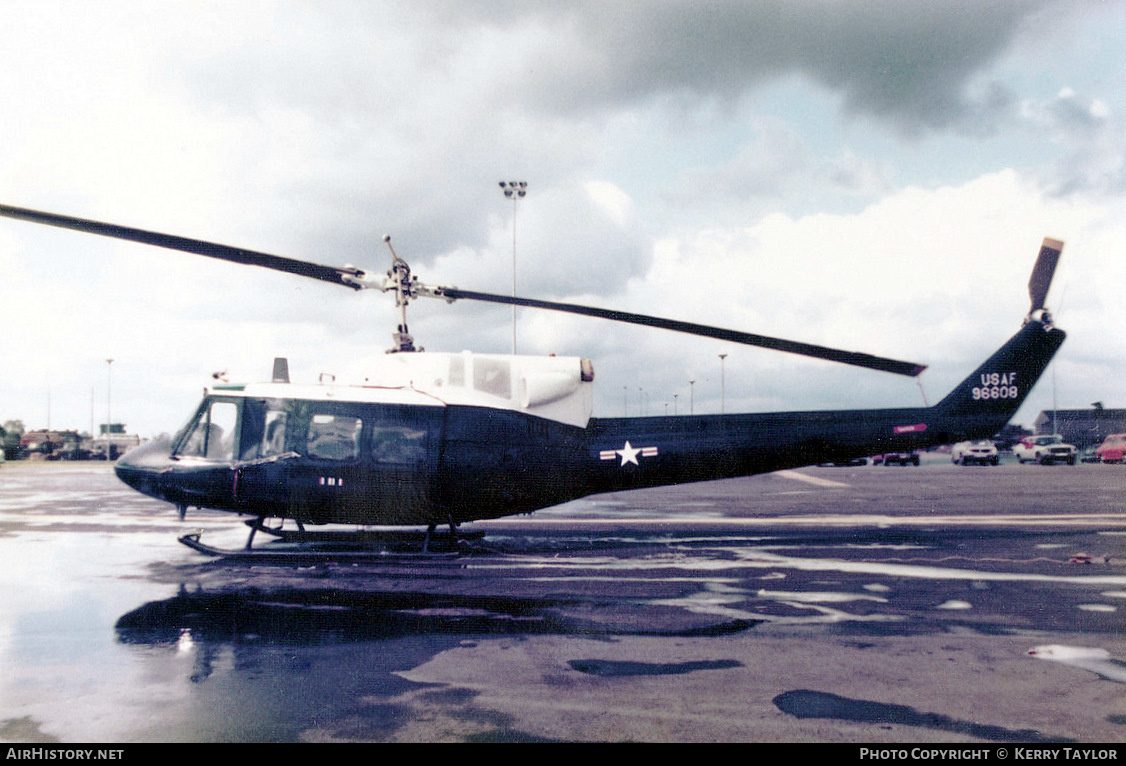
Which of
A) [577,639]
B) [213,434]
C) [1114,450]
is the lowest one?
[577,639]

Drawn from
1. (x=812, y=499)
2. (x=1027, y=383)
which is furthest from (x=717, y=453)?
(x=812, y=499)

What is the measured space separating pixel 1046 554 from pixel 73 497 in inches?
1037

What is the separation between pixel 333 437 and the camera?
9.81 m

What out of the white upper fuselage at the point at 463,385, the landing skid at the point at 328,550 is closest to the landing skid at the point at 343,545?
the landing skid at the point at 328,550

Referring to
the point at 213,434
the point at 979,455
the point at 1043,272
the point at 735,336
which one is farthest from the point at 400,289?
the point at 979,455

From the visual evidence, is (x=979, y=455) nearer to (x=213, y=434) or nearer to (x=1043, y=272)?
(x=1043, y=272)

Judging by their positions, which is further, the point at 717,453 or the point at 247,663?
the point at 717,453

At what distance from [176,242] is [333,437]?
343 centimetres

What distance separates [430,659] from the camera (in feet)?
18.9

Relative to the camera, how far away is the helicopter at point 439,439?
9750 millimetres

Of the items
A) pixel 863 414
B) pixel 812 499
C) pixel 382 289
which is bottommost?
pixel 812 499

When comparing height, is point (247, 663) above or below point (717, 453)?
below
